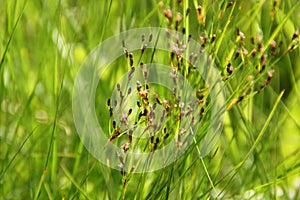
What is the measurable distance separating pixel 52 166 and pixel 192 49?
346 mm

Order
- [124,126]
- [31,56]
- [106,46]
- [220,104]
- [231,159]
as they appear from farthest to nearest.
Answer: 1. [31,56]
2. [106,46]
3. [231,159]
4. [220,104]
5. [124,126]

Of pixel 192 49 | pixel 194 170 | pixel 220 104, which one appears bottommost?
pixel 194 170

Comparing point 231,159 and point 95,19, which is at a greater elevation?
point 95,19

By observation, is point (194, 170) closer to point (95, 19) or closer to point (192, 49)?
point (192, 49)

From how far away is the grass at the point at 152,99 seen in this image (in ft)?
3.73

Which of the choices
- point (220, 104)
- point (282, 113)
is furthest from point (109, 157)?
point (282, 113)

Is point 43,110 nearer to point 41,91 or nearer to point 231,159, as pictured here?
point 41,91

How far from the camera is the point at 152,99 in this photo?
1.32 m

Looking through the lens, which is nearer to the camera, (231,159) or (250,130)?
(250,130)

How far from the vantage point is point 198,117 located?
43.4 inches

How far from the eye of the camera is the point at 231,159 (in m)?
1.45

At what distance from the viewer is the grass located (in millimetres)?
1136

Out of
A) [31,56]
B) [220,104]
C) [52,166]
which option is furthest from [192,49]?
[31,56]

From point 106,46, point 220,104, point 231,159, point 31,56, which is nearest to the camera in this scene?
point 220,104
